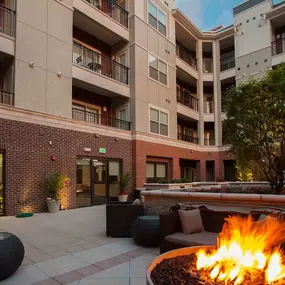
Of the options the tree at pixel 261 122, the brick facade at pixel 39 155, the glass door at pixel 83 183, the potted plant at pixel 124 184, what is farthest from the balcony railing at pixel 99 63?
the tree at pixel 261 122

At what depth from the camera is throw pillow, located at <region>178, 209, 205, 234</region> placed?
4.64 metres

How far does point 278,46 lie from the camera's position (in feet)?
63.7

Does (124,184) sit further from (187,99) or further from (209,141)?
(209,141)

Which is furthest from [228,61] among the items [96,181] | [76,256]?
[76,256]

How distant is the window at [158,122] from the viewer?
53.4ft

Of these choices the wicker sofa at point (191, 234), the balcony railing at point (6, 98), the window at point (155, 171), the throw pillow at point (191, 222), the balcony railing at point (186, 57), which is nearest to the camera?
the wicker sofa at point (191, 234)

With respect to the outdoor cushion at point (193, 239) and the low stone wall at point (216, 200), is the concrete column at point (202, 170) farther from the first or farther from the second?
the outdoor cushion at point (193, 239)

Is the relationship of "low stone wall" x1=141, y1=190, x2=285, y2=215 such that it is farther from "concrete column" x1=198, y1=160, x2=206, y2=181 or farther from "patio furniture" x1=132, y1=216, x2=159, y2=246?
"concrete column" x1=198, y1=160, x2=206, y2=181

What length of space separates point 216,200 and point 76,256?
9.87ft

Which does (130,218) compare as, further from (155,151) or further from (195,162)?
(195,162)

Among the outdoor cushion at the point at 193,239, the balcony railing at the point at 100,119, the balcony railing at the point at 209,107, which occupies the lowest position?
the outdoor cushion at the point at 193,239

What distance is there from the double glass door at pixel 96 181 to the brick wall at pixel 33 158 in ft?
1.51

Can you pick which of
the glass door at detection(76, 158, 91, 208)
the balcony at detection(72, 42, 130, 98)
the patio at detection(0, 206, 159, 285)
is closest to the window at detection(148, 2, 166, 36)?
the balcony at detection(72, 42, 130, 98)

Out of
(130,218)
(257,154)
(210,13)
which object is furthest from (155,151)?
(210,13)
